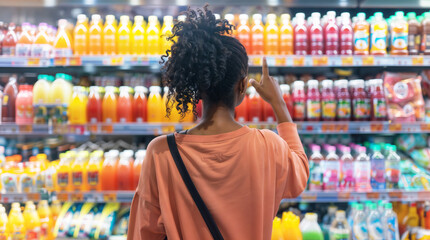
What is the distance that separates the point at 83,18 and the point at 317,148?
74.5 inches

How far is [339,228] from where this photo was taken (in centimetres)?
253

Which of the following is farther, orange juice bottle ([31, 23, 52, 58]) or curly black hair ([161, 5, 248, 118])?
orange juice bottle ([31, 23, 52, 58])

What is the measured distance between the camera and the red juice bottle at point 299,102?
2.51 meters

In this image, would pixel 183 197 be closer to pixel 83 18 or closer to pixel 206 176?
pixel 206 176

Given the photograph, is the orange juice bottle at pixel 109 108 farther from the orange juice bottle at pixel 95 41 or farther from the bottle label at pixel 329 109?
the bottle label at pixel 329 109

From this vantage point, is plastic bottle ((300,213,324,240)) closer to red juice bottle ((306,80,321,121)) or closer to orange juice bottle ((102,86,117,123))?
red juice bottle ((306,80,321,121))

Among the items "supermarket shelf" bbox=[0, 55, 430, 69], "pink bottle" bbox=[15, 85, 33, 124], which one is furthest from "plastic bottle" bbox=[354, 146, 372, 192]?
"pink bottle" bbox=[15, 85, 33, 124]

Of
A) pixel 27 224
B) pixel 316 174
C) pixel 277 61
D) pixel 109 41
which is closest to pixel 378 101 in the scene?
pixel 316 174

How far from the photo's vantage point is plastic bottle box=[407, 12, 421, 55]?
258cm

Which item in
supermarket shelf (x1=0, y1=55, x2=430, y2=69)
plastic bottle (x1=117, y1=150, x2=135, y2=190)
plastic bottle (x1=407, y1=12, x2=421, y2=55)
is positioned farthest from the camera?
plastic bottle (x1=407, y1=12, x2=421, y2=55)

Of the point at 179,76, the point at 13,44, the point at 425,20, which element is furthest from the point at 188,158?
the point at 425,20

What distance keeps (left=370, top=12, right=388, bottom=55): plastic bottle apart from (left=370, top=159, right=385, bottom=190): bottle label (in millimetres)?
757

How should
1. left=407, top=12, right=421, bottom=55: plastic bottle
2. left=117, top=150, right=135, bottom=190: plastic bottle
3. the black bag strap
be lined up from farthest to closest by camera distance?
left=407, top=12, right=421, bottom=55: plastic bottle → left=117, top=150, right=135, bottom=190: plastic bottle → the black bag strap

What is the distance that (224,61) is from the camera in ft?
3.42
